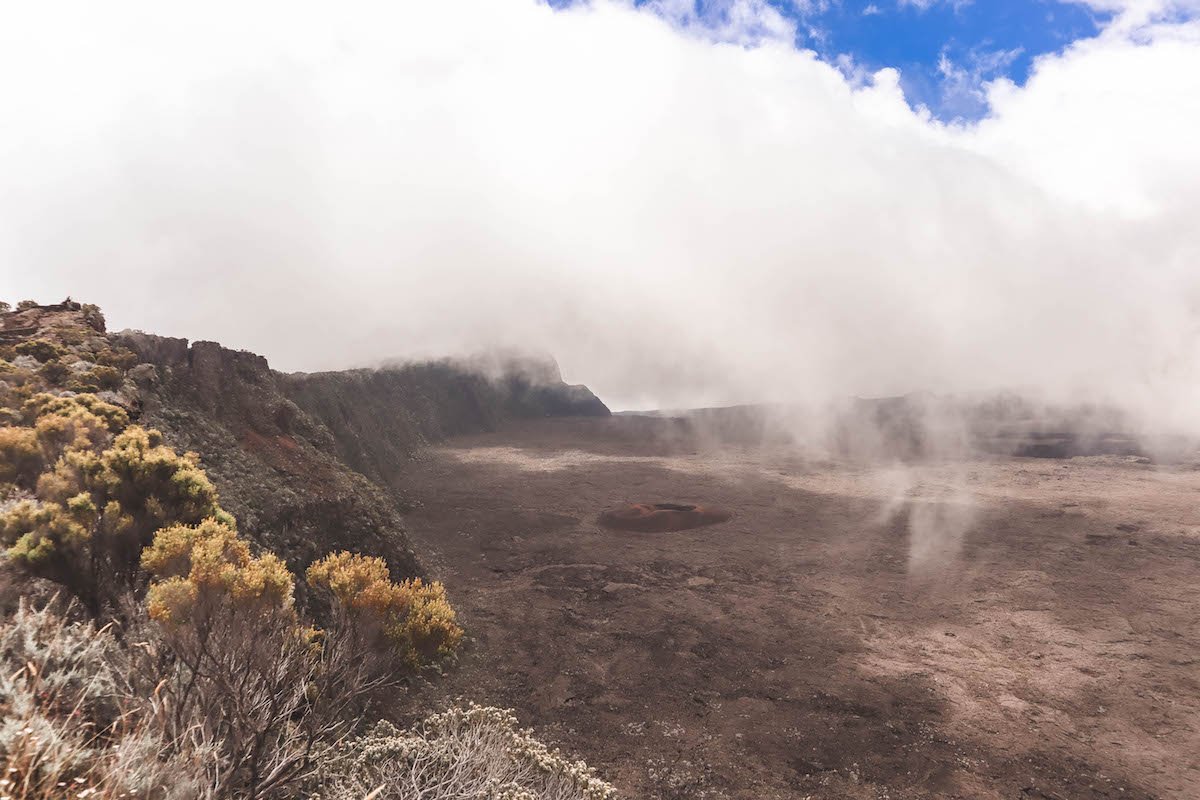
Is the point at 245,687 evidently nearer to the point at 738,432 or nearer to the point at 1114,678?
the point at 1114,678

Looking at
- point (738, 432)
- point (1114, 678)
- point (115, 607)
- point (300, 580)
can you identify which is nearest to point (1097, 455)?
point (738, 432)

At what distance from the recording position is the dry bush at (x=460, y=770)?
772 cm

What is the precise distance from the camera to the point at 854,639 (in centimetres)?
1773

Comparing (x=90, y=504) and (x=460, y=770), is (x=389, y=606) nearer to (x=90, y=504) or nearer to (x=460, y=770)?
(x=460, y=770)

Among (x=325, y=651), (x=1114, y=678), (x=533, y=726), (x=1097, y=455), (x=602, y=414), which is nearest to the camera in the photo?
(x=325, y=651)

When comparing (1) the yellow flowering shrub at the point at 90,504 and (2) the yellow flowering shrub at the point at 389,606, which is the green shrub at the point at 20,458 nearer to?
(1) the yellow flowering shrub at the point at 90,504

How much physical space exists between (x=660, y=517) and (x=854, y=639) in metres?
15.8

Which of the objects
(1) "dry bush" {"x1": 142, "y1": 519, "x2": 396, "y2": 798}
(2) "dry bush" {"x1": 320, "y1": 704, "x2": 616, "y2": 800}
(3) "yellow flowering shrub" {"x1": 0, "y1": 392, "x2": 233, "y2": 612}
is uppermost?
(3) "yellow flowering shrub" {"x1": 0, "y1": 392, "x2": 233, "y2": 612}

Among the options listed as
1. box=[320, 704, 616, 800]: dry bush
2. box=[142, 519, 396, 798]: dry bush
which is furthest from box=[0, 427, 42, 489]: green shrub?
box=[320, 704, 616, 800]: dry bush

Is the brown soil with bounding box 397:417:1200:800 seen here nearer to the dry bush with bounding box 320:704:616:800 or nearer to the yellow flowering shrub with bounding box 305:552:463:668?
the yellow flowering shrub with bounding box 305:552:463:668

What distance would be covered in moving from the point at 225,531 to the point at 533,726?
857 cm

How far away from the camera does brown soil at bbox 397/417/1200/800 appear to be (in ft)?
39.1

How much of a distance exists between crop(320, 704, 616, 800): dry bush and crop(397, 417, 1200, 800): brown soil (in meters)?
3.07

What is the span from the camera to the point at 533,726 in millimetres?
13328
